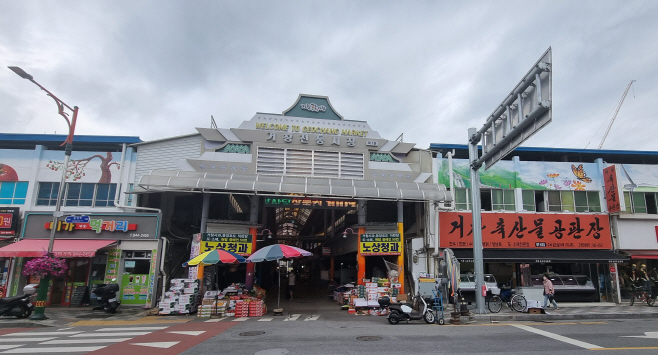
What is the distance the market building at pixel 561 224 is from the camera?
21656 mm

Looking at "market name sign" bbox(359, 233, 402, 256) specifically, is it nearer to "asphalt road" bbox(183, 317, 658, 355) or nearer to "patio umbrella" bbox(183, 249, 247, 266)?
"patio umbrella" bbox(183, 249, 247, 266)

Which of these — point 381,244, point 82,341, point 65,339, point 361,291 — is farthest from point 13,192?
point 381,244

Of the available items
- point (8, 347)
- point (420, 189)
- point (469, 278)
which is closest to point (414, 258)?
point (469, 278)

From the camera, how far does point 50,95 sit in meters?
14.5

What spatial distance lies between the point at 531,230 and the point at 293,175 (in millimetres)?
14528

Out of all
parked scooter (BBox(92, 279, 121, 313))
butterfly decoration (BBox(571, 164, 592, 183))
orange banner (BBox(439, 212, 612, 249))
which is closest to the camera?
parked scooter (BBox(92, 279, 121, 313))

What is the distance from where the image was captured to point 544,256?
21.4 metres

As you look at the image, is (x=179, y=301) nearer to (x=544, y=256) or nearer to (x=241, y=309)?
(x=241, y=309)

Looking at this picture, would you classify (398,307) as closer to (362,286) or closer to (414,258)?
(362,286)

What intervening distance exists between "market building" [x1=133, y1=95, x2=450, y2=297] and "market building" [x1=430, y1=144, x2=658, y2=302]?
2665 millimetres

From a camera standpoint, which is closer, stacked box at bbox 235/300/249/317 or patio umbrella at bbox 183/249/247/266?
patio umbrella at bbox 183/249/247/266

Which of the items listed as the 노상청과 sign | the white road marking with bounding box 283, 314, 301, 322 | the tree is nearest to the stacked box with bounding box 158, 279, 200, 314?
the white road marking with bounding box 283, 314, 301, 322

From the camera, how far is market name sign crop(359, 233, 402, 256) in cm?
2048

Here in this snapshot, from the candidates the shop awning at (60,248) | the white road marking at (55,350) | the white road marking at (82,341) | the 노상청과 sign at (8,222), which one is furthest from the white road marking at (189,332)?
the 노상청과 sign at (8,222)
